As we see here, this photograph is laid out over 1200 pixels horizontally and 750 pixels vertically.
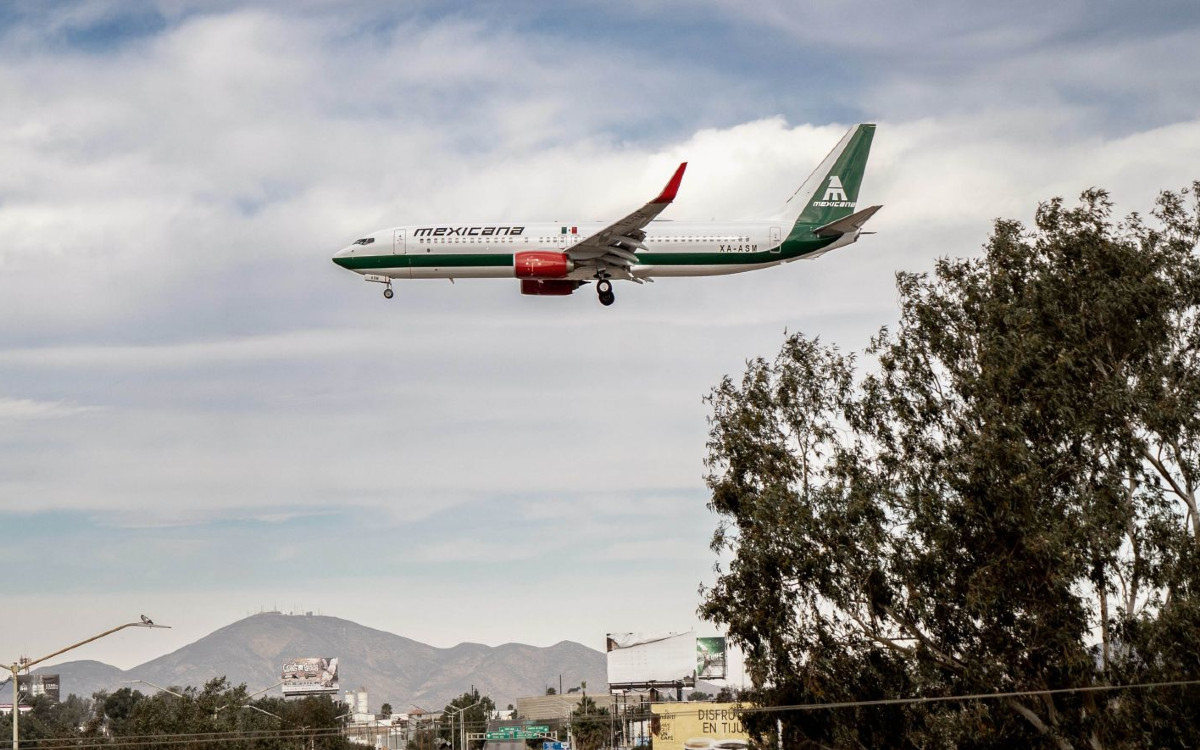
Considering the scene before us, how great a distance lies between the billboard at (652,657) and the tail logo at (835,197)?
10246cm

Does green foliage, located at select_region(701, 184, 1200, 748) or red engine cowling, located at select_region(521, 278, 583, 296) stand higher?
red engine cowling, located at select_region(521, 278, 583, 296)

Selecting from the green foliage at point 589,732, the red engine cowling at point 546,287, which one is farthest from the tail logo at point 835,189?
the green foliage at point 589,732

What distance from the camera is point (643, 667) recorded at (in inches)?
6580

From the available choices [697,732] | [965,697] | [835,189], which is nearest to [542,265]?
[835,189]

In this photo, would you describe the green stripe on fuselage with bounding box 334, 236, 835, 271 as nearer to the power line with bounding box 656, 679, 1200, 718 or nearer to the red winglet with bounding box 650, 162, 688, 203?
the red winglet with bounding box 650, 162, 688, 203

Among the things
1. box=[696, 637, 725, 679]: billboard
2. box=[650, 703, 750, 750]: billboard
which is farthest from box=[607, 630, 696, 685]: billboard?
box=[650, 703, 750, 750]: billboard

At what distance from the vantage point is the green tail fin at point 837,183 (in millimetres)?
69062

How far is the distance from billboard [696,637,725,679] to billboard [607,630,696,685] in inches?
34.8

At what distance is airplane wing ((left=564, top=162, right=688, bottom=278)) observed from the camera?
58.3m

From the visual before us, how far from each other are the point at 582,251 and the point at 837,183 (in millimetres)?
16612

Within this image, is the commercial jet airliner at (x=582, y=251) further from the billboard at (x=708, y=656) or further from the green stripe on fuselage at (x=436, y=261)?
the billboard at (x=708, y=656)

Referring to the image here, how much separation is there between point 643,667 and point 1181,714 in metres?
127

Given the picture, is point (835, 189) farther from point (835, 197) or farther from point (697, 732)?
point (697, 732)

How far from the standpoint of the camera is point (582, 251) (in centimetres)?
6119
